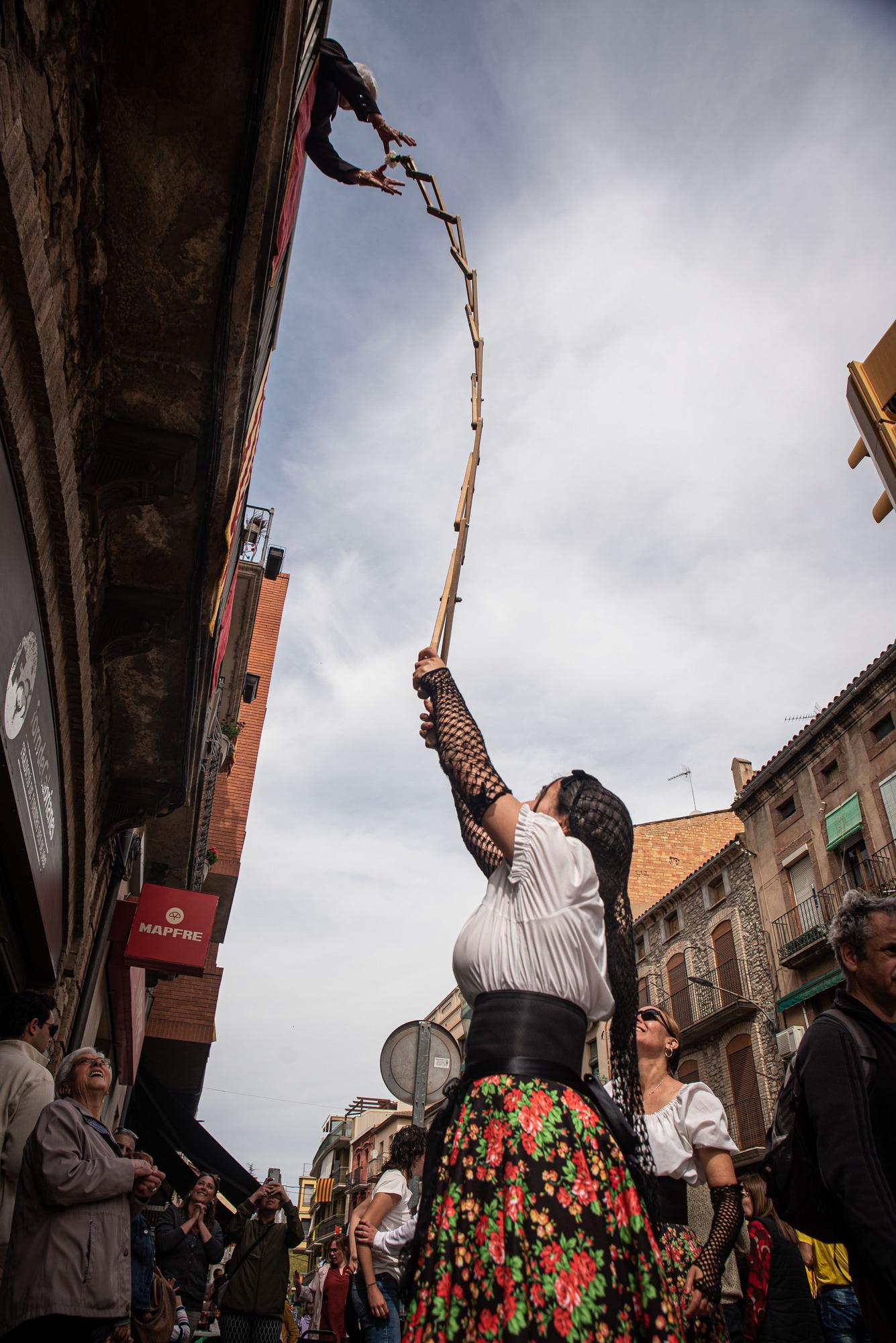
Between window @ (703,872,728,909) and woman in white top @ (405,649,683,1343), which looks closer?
woman in white top @ (405,649,683,1343)

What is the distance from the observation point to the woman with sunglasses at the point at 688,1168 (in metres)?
2.56

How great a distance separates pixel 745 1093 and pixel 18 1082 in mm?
24115

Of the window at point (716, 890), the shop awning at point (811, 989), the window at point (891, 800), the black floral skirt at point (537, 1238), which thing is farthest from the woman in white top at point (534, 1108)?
the window at point (716, 890)

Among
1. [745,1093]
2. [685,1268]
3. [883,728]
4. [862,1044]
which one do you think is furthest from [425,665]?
[745,1093]

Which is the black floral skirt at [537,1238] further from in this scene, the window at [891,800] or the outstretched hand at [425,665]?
the window at [891,800]

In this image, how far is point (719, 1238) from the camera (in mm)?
2803

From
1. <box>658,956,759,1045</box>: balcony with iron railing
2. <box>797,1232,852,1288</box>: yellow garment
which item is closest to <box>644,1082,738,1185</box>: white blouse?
<box>797,1232,852,1288</box>: yellow garment

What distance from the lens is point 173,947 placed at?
7.72 m

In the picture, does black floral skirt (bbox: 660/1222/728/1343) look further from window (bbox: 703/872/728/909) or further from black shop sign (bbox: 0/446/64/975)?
window (bbox: 703/872/728/909)

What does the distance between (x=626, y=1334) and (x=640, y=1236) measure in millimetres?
162

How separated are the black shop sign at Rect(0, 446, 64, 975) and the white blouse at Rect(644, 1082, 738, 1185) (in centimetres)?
287

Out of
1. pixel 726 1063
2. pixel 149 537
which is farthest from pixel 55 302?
pixel 726 1063

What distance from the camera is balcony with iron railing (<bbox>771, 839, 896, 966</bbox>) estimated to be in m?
19.5

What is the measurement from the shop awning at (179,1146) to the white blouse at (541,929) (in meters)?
10.1
